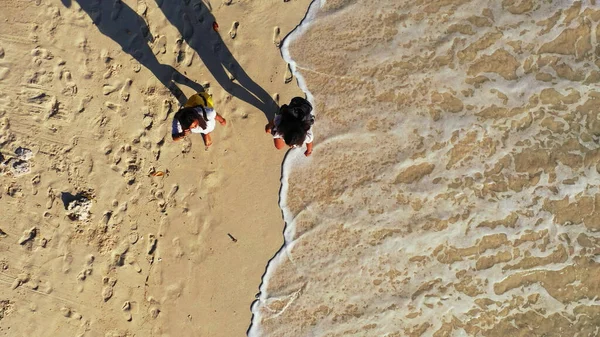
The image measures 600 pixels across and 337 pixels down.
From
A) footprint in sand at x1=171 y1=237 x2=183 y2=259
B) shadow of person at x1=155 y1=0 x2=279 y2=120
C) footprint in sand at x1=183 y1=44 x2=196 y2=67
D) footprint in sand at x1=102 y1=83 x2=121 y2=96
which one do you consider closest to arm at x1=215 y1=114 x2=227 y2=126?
shadow of person at x1=155 y1=0 x2=279 y2=120

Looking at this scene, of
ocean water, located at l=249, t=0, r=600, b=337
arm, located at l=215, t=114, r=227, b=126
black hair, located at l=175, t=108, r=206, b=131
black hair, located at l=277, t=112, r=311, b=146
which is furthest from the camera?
ocean water, located at l=249, t=0, r=600, b=337

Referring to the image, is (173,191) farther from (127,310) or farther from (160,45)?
(160,45)

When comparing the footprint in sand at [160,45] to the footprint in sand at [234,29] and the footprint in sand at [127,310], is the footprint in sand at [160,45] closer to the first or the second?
the footprint in sand at [234,29]

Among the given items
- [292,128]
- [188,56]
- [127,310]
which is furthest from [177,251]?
[188,56]

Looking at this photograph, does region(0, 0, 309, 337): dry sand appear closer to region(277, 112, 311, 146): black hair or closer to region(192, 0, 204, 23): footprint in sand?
region(192, 0, 204, 23): footprint in sand

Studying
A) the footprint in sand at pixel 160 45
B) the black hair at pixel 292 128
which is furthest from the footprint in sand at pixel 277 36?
the black hair at pixel 292 128

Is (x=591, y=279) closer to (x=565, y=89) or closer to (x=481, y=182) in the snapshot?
(x=481, y=182)
